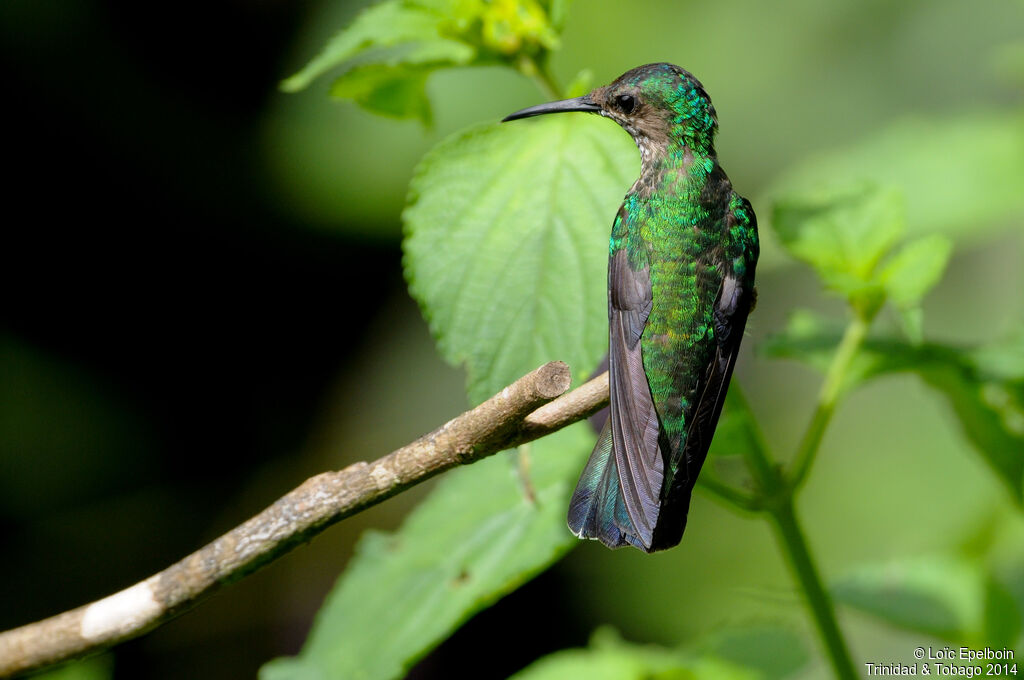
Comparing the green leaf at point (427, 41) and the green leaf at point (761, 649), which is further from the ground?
the green leaf at point (427, 41)

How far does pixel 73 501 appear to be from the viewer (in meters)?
4.63

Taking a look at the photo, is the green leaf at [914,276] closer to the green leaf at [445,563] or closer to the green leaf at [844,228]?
the green leaf at [844,228]

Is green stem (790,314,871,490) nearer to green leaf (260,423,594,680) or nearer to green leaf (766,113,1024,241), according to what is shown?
green leaf (260,423,594,680)

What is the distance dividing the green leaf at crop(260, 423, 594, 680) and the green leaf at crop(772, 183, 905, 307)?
1.96 feet

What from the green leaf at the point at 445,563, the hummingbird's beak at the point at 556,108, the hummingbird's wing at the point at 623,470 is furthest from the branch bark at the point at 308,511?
the hummingbird's beak at the point at 556,108

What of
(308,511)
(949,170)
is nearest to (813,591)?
(308,511)

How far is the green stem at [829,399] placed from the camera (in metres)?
1.90

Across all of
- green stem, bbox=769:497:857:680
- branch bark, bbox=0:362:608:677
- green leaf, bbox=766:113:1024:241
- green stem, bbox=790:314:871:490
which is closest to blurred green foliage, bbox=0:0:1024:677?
green leaf, bbox=766:113:1024:241

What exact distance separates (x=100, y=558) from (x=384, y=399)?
1485mm

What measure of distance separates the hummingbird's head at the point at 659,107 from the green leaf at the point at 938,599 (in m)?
1.08

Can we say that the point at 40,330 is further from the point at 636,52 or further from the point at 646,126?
the point at 646,126

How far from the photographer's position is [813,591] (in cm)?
190

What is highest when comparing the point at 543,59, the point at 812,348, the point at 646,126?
the point at 543,59

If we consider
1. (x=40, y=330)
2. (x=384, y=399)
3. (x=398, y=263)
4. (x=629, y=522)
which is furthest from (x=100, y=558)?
(x=629, y=522)
